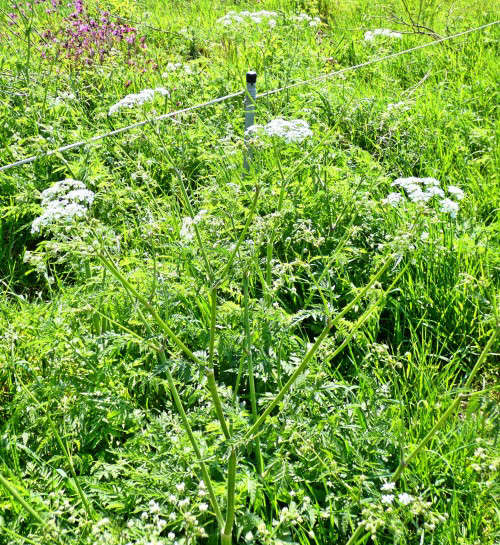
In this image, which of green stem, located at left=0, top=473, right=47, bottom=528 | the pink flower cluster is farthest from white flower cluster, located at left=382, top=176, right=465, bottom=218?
the pink flower cluster

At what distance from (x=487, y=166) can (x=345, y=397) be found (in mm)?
2469

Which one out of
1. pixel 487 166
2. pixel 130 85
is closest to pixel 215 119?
pixel 130 85

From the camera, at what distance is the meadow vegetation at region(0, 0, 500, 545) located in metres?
1.75

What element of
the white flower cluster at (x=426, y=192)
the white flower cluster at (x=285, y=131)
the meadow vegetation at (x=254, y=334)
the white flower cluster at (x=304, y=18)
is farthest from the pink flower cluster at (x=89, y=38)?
the white flower cluster at (x=426, y=192)

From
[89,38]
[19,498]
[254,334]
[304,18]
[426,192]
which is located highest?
[304,18]

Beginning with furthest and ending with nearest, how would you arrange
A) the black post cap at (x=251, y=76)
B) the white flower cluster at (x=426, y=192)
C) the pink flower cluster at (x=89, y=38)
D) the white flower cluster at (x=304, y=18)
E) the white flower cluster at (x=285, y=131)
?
the pink flower cluster at (x=89, y=38), the white flower cluster at (x=304, y=18), the black post cap at (x=251, y=76), the white flower cluster at (x=285, y=131), the white flower cluster at (x=426, y=192)

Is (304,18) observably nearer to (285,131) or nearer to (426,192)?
(285,131)

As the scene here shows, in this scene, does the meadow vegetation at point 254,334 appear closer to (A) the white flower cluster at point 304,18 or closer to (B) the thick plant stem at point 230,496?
(B) the thick plant stem at point 230,496

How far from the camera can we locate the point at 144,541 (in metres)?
1.60

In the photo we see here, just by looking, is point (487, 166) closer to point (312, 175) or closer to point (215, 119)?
point (312, 175)

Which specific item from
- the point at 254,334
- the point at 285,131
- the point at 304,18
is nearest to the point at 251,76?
the point at 304,18

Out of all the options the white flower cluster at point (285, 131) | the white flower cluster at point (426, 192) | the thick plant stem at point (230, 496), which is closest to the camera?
the thick plant stem at point (230, 496)

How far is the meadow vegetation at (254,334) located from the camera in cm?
175

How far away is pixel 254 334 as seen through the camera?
2.38 m
